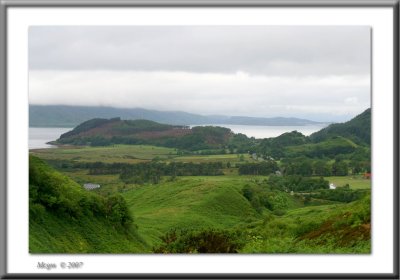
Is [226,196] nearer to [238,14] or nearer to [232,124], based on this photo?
[232,124]

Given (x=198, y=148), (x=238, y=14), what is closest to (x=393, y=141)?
(x=238, y=14)

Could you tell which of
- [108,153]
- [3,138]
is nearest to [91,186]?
[108,153]

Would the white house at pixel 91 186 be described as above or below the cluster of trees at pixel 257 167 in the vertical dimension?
below

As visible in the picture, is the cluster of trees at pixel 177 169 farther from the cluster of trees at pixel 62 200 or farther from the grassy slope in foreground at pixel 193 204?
the grassy slope in foreground at pixel 193 204

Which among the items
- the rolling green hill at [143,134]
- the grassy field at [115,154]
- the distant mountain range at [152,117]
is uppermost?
the distant mountain range at [152,117]

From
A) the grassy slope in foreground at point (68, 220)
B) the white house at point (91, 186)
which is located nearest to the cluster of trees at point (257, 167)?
the grassy slope in foreground at point (68, 220)

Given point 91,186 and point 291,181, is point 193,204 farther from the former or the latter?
point 91,186

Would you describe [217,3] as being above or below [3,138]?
above
